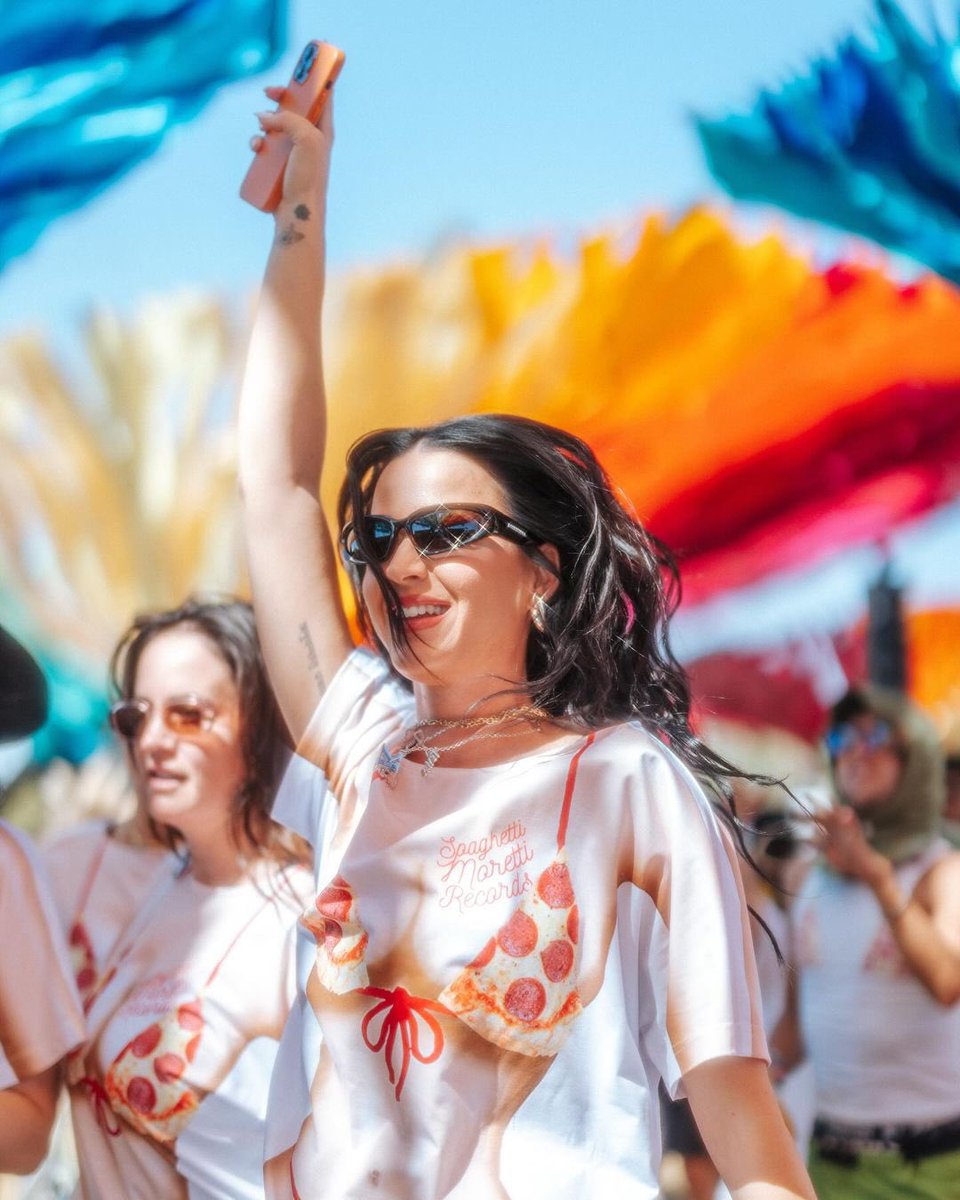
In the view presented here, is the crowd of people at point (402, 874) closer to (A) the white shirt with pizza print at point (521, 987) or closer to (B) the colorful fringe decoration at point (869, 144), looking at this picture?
(A) the white shirt with pizza print at point (521, 987)

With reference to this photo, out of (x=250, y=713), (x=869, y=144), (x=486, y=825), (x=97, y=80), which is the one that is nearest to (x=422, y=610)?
(x=486, y=825)

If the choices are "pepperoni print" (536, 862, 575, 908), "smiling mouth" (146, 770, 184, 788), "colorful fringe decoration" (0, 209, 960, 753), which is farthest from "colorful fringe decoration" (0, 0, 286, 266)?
"pepperoni print" (536, 862, 575, 908)

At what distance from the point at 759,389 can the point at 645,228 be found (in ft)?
1.54

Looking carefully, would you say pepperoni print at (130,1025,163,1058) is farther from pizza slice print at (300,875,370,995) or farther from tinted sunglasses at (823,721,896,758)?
tinted sunglasses at (823,721,896,758)

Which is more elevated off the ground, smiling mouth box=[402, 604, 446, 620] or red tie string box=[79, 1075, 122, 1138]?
smiling mouth box=[402, 604, 446, 620]

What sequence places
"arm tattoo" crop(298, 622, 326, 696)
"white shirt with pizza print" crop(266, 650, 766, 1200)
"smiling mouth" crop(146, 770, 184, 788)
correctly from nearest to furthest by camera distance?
"white shirt with pizza print" crop(266, 650, 766, 1200) → "arm tattoo" crop(298, 622, 326, 696) → "smiling mouth" crop(146, 770, 184, 788)

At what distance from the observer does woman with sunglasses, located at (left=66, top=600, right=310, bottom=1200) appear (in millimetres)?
1730

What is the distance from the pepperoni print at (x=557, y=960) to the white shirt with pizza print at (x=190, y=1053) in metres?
0.60

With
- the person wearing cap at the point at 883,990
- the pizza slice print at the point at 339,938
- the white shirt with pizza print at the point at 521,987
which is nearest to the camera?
the white shirt with pizza print at the point at 521,987

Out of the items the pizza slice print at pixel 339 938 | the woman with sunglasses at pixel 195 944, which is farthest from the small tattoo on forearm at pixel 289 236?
the pizza slice print at pixel 339 938

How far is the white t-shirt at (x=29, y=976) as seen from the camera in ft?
5.68

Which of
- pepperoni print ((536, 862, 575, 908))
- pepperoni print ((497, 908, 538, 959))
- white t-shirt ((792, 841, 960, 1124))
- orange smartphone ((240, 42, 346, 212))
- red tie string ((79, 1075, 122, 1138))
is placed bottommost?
white t-shirt ((792, 841, 960, 1124))

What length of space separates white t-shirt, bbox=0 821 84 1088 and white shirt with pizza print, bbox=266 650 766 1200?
463 millimetres

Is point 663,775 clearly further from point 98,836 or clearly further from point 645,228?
point 645,228
